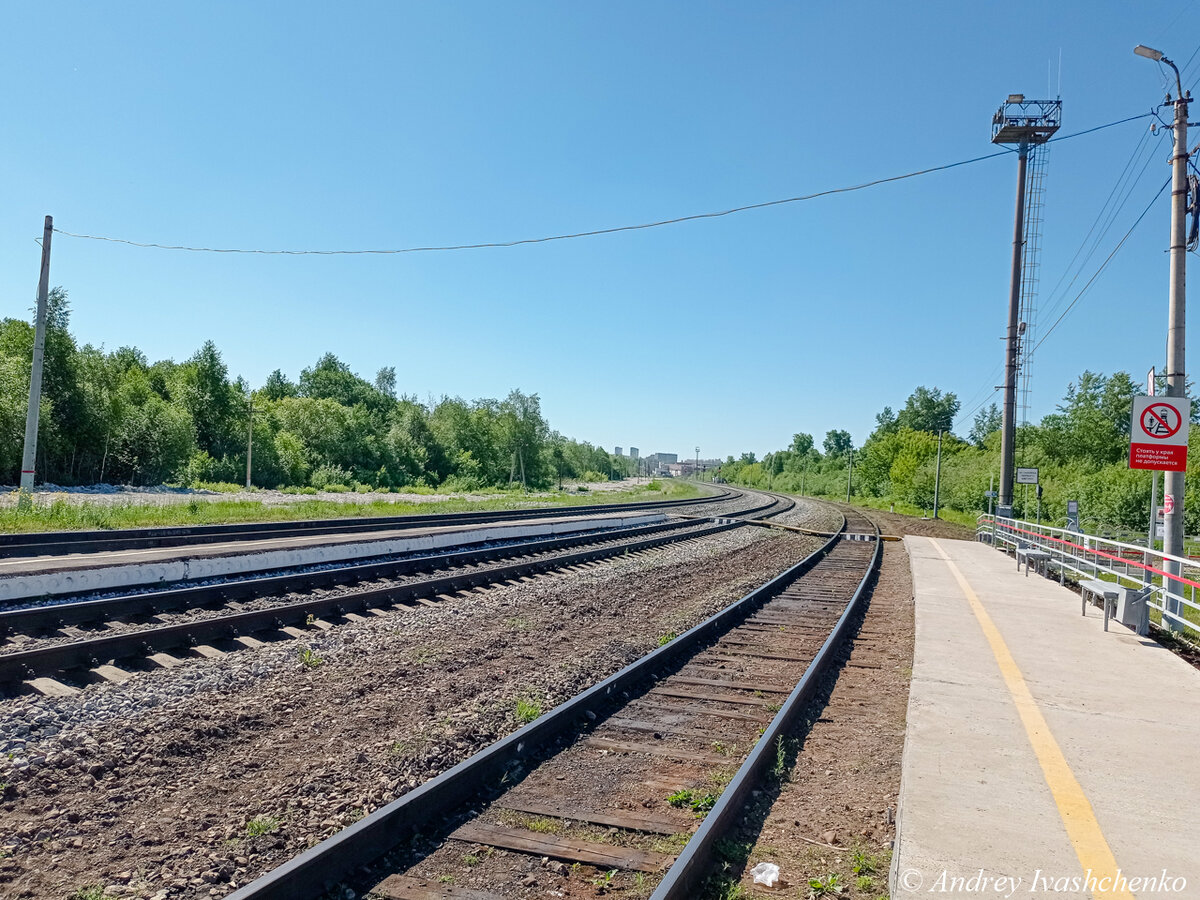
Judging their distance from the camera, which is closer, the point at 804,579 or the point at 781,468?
the point at 804,579

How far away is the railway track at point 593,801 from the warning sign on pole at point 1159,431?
6809 millimetres

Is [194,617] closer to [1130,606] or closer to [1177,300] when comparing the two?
[1130,606]

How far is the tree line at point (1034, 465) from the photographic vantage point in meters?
37.6

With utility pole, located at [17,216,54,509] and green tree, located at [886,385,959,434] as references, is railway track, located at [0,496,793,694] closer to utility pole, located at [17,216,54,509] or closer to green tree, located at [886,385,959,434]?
utility pole, located at [17,216,54,509]

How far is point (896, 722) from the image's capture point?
686 cm

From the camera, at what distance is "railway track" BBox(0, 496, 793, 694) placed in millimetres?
6797

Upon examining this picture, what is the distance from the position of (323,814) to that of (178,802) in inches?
37.4

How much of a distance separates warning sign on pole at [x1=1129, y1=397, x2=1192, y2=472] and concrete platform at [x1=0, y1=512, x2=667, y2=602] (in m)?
13.4

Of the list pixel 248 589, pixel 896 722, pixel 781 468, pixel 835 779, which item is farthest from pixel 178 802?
pixel 781 468

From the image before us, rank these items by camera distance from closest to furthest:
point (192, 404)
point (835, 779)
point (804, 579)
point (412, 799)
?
point (412, 799) < point (835, 779) < point (804, 579) < point (192, 404)

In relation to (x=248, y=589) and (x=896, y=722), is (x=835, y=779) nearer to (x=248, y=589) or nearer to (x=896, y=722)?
(x=896, y=722)

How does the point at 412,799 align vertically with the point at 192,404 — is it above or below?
below

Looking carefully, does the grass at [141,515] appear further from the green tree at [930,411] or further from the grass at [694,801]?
the green tree at [930,411]

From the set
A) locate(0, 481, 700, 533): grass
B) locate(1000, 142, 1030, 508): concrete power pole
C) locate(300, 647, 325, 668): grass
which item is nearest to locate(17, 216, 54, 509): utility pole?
locate(0, 481, 700, 533): grass
